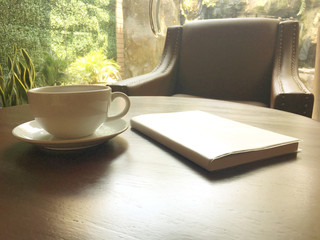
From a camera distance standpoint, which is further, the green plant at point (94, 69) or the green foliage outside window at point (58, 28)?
the green plant at point (94, 69)

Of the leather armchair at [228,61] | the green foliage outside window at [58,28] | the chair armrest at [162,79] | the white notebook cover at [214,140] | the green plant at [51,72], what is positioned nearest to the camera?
the white notebook cover at [214,140]

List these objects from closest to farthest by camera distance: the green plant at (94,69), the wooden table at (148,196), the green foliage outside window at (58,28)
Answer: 1. the wooden table at (148,196)
2. the green foliage outside window at (58,28)
3. the green plant at (94,69)

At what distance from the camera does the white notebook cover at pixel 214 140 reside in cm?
38

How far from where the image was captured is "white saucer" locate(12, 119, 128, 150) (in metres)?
0.44

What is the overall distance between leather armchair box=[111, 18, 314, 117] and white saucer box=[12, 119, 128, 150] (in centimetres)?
95

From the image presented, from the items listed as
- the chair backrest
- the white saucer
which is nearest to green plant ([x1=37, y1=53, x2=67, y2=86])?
the chair backrest

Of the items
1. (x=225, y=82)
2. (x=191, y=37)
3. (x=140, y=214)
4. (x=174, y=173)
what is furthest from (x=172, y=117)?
(x=191, y=37)

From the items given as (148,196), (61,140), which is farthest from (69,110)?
(148,196)

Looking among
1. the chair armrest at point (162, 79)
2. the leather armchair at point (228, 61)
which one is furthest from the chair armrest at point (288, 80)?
the chair armrest at point (162, 79)

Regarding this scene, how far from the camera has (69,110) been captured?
432mm

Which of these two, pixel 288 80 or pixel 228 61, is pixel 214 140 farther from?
pixel 228 61

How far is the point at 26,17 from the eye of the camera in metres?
3.67

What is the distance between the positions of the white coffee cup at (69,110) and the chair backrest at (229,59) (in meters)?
1.45

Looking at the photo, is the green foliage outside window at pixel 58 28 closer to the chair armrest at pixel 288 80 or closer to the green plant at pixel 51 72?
the green plant at pixel 51 72
